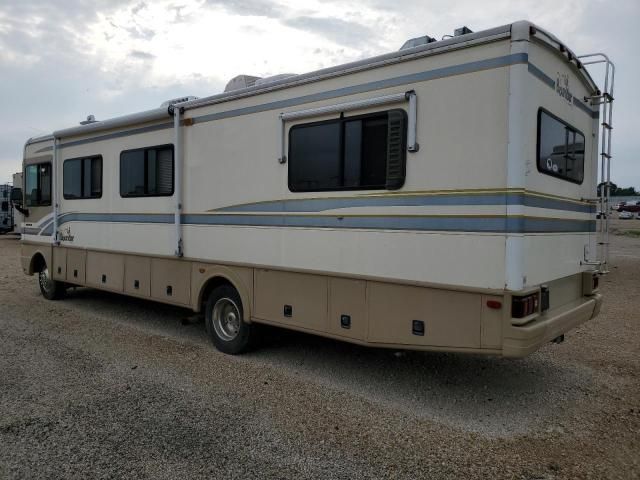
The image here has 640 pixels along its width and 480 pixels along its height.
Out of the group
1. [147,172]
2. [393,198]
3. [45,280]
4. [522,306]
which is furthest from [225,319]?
[45,280]

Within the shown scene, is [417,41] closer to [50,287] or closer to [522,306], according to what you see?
[522,306]

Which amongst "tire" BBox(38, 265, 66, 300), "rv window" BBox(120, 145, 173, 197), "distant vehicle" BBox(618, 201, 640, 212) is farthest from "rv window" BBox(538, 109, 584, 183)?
"distant vehicle" BBox(618, 201, 640, 212)

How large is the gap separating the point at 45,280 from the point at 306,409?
691cm

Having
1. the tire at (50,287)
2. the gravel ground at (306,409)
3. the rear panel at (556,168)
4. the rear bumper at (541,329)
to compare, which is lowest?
the gravel ground at (306,409)

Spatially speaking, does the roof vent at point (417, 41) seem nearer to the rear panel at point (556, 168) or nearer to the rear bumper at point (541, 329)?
the rear panel at point (556, 168)

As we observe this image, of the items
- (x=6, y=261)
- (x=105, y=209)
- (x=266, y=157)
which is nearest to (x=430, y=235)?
(x=266, y=157)

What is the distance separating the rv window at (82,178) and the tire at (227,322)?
303 centimetres

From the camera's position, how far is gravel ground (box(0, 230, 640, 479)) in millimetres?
3549

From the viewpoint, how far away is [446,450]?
3748mm

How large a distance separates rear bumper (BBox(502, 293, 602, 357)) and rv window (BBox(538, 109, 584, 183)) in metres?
1.21

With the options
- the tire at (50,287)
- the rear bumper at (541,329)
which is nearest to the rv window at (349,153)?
the rear bumper at (541,329)

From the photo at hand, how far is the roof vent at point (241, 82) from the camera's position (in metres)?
6.17

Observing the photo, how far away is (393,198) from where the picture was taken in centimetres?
462

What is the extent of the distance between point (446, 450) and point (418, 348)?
92 centimetres
